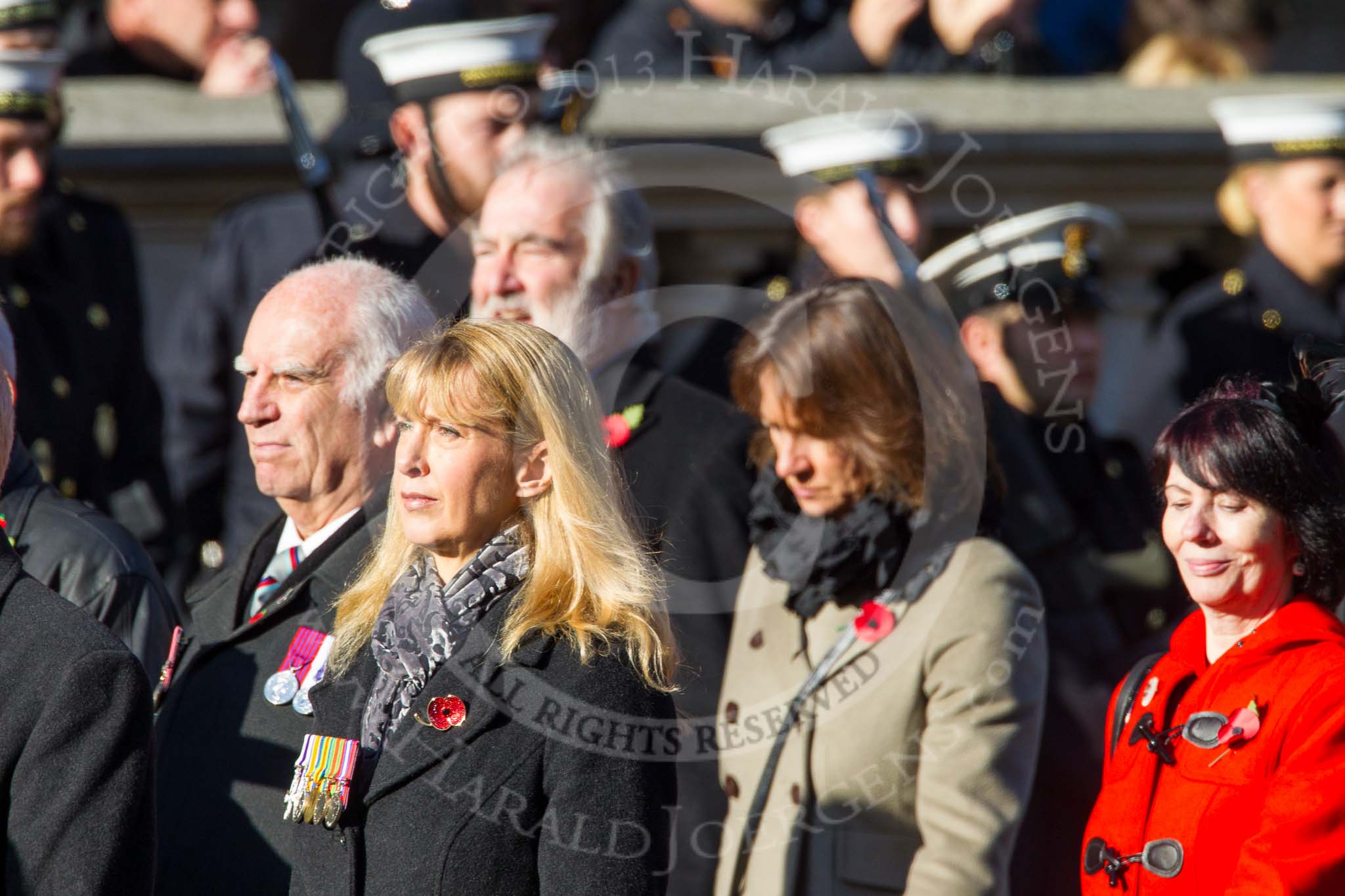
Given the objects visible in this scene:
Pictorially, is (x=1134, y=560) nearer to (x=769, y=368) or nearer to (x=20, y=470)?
(x=769, y=368)

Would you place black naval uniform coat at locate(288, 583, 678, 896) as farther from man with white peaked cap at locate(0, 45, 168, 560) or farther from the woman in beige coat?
man with white peaked cap at locate(0, 45, 168, 560)

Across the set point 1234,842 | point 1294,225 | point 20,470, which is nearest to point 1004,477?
point 1234,842

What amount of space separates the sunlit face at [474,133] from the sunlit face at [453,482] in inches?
82.8

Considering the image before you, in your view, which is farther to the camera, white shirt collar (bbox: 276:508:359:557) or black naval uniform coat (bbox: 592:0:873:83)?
black naval uniform coat (bbox: 592:0:873:83)

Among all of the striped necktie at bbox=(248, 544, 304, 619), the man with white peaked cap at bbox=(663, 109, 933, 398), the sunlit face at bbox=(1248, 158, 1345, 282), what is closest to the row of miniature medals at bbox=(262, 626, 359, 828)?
the striped necktie at bbox=(248, 544, 304, 619)

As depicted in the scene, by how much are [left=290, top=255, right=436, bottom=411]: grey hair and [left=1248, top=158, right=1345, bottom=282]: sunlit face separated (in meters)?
3.06

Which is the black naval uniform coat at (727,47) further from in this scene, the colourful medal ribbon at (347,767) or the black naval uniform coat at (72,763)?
the black naval uniform coat at (72,763)

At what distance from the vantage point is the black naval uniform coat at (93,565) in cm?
351

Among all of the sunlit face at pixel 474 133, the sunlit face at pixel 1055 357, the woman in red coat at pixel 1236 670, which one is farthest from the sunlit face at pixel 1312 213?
the woman in red coat at pixel 1236 670

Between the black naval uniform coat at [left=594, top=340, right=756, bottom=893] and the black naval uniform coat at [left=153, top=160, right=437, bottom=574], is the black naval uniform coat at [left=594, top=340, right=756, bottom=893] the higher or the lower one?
the lower one

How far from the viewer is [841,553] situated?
3.61 metres

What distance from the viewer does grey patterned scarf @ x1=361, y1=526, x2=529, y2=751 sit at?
2791 mm

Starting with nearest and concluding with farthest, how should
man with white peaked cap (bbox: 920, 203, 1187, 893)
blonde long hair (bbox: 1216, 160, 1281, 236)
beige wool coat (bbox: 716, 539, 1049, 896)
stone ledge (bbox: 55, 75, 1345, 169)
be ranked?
beige wool coat (bbox: 716, 539, 1049, 896)
man with white peaked cap (bbox: 920, 203, 1187, 893)
blonde long hair (bbox: 1216, 160, 1281, 236)
stone ledge (bbox: 55, 75, 1345, 169)

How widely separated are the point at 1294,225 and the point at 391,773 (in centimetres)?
389
